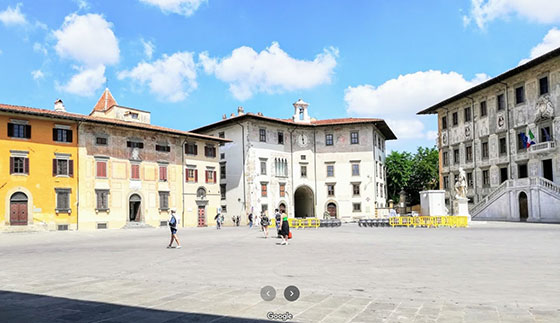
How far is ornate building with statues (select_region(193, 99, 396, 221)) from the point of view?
48531 mm

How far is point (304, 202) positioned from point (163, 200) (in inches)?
771

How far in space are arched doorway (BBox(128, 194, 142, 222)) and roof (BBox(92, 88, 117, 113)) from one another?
17388 mm

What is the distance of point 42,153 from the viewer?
3409cm

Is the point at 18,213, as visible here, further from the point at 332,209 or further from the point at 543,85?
the point at 543,85

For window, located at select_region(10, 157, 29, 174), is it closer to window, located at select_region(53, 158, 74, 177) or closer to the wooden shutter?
window, located at select_region(53, 158, 74, 177)

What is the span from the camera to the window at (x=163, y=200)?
4084cm

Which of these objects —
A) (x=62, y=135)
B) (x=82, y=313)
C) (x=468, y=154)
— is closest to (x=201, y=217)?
(x=62, y=135)

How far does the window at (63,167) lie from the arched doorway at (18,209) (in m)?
2.90

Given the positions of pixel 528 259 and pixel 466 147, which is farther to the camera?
pixel 466 147

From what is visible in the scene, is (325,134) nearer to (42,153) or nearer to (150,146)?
(150,146)

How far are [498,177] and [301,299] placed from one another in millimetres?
39233

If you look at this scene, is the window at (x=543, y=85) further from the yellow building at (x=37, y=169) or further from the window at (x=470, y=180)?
the yellow building at (x=37, y=169)

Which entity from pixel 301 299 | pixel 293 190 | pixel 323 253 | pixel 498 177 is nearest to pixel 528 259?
pixel 323 253

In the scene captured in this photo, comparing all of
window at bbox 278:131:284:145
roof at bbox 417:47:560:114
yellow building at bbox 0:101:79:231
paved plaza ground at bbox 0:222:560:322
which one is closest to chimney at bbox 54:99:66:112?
yellow building at bbox 0:101:79:231
